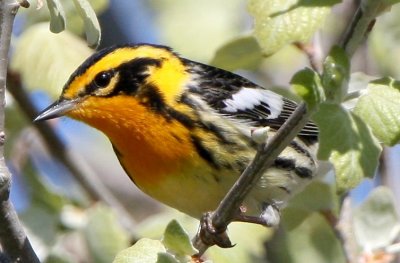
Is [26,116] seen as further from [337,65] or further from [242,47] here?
[337,65]

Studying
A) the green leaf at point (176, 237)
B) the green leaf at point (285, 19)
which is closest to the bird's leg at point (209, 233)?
Answer: the green leaf at point (176, 237)

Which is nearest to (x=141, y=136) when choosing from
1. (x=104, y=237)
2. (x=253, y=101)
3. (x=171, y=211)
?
(x=104, y=237)

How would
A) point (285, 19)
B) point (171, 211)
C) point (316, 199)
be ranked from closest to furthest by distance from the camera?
point (285, 19), point (316, 199), point (171, 211)

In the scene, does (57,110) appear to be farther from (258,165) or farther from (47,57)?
(258,165)

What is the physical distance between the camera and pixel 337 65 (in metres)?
2.15

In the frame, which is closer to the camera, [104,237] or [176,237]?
[176,237]

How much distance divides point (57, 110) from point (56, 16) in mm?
1436

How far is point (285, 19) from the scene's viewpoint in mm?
2512

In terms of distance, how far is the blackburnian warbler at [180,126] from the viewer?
140 inches

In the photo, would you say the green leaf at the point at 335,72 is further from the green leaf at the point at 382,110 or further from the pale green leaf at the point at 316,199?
the pale green leaf at the point at 316,199

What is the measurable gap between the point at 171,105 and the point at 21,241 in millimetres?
1350

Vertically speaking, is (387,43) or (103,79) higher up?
(387,43)

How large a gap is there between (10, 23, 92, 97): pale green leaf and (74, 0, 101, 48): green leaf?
1.43 meters

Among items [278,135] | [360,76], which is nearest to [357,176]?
[278,135]
